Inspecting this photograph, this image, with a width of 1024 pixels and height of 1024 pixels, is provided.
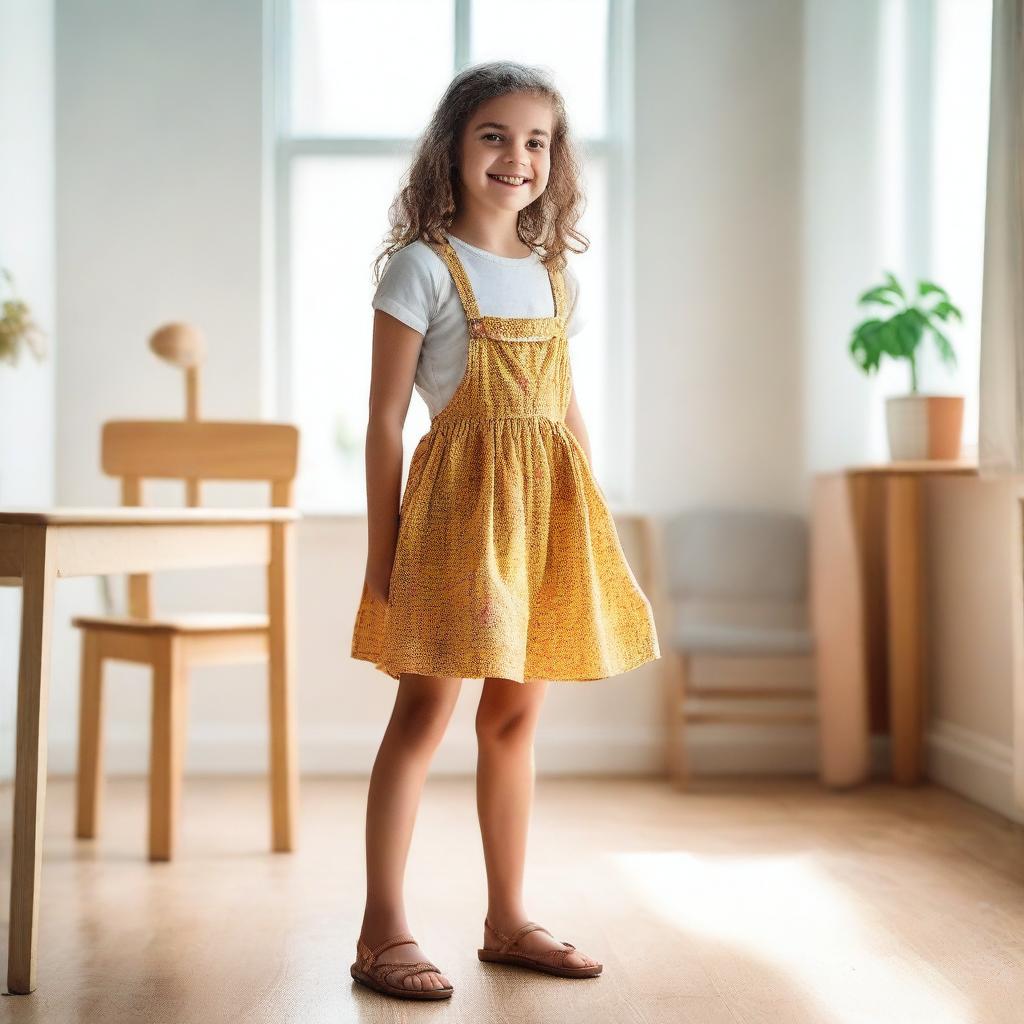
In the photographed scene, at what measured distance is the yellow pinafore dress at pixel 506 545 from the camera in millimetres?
1669

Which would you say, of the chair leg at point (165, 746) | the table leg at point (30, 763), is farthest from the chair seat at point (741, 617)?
the table leg at point (30, 763)

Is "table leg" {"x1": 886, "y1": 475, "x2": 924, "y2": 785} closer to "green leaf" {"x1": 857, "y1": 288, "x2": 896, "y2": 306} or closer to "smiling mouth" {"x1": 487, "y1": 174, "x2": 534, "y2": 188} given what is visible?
"green leaf" {"x1": 857, "y1": 288, "x2": 896, "y2": 306}

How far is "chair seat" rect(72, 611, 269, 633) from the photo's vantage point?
8.50 ft

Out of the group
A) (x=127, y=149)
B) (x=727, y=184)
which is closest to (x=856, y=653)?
(x=727, y=184)

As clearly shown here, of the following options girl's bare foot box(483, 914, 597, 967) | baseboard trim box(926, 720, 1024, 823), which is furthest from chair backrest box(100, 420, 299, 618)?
baseboard trim box(926, 720, 1024, 823)

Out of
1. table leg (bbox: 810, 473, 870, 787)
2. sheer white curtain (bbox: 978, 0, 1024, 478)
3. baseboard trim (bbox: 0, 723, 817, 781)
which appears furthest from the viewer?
baseboard trim (bbox: 0, 723, 817, 781)

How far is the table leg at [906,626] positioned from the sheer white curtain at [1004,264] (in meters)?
0.78

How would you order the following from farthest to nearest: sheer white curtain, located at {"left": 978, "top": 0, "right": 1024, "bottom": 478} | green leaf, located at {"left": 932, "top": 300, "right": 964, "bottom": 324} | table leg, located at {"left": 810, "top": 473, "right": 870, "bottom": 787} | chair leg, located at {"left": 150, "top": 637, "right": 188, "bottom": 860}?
table leg, located at {"left": 810, "top": 473, "right": 870, "bottom": 787}, green leaf, located at {"left": 932, "top": 300, "right": 964, "bottom": 324}, chair leg, located at {"left": 150, "top": 637, "right": 188, "bottom": 860}, sheer white curtain, located at {"left": 978, "top": 0, "right": 1024, "bottom": 478}

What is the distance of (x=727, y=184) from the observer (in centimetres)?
356

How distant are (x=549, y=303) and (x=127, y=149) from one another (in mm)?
2130

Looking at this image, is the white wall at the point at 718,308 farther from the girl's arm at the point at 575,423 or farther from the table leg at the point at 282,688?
the girl's arm at the point at 575,423

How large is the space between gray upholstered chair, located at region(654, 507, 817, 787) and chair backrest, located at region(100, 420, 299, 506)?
1144 mm

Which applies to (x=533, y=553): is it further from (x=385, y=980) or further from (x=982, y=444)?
(x=982, y=444)

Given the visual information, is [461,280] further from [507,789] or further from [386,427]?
[507,789]
